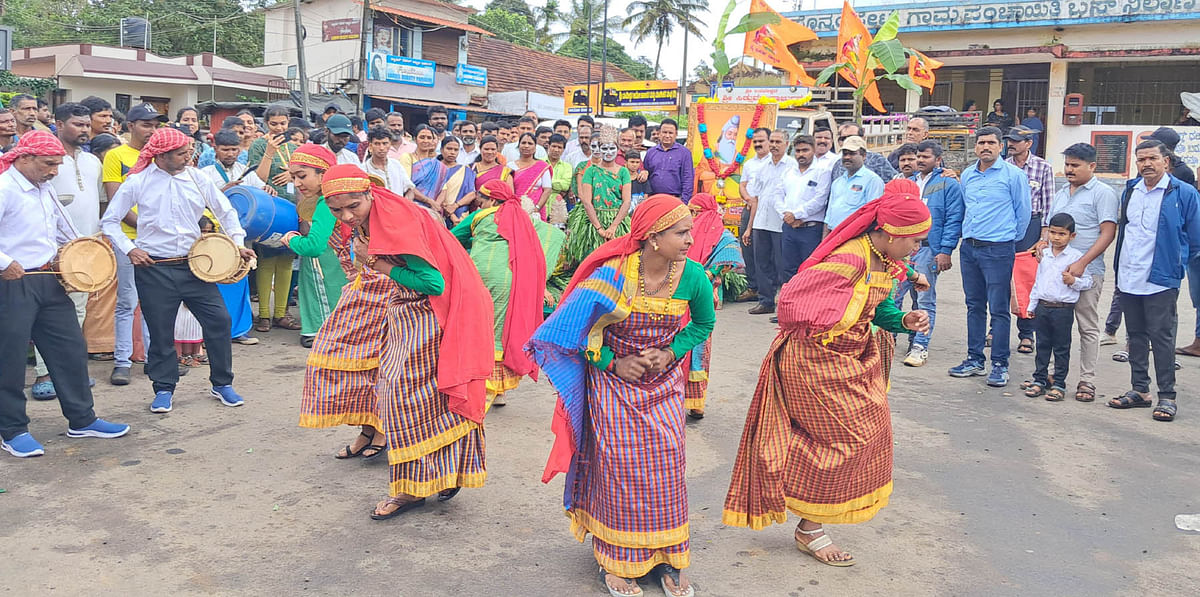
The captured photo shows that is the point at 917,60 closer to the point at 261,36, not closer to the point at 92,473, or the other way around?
the point at 92,473

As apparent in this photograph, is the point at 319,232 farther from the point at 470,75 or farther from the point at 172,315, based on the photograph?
the point at 470,75

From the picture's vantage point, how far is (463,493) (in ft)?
15.9

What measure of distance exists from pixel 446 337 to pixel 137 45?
106 ft

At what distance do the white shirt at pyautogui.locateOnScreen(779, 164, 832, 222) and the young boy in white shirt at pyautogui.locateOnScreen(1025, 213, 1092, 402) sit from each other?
2.48 metres

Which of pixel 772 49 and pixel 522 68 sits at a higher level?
pixel 522 68

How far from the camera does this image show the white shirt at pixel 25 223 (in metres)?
5.00

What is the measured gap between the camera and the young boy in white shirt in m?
6.82

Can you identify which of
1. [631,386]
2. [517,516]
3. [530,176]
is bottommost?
[517,516]

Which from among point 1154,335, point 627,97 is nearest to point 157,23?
point 627,97

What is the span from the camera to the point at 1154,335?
6.59m

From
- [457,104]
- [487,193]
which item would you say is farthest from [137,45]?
[487,193]

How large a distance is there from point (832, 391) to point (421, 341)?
1.80 metres

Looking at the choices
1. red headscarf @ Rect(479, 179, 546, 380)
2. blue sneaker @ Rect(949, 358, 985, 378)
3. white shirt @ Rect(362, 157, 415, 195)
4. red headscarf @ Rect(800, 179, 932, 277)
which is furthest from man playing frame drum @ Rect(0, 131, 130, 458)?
blue sneaker @ Rect(949, 358, 985, 378)

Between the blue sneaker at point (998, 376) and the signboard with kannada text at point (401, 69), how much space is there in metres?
26.8
